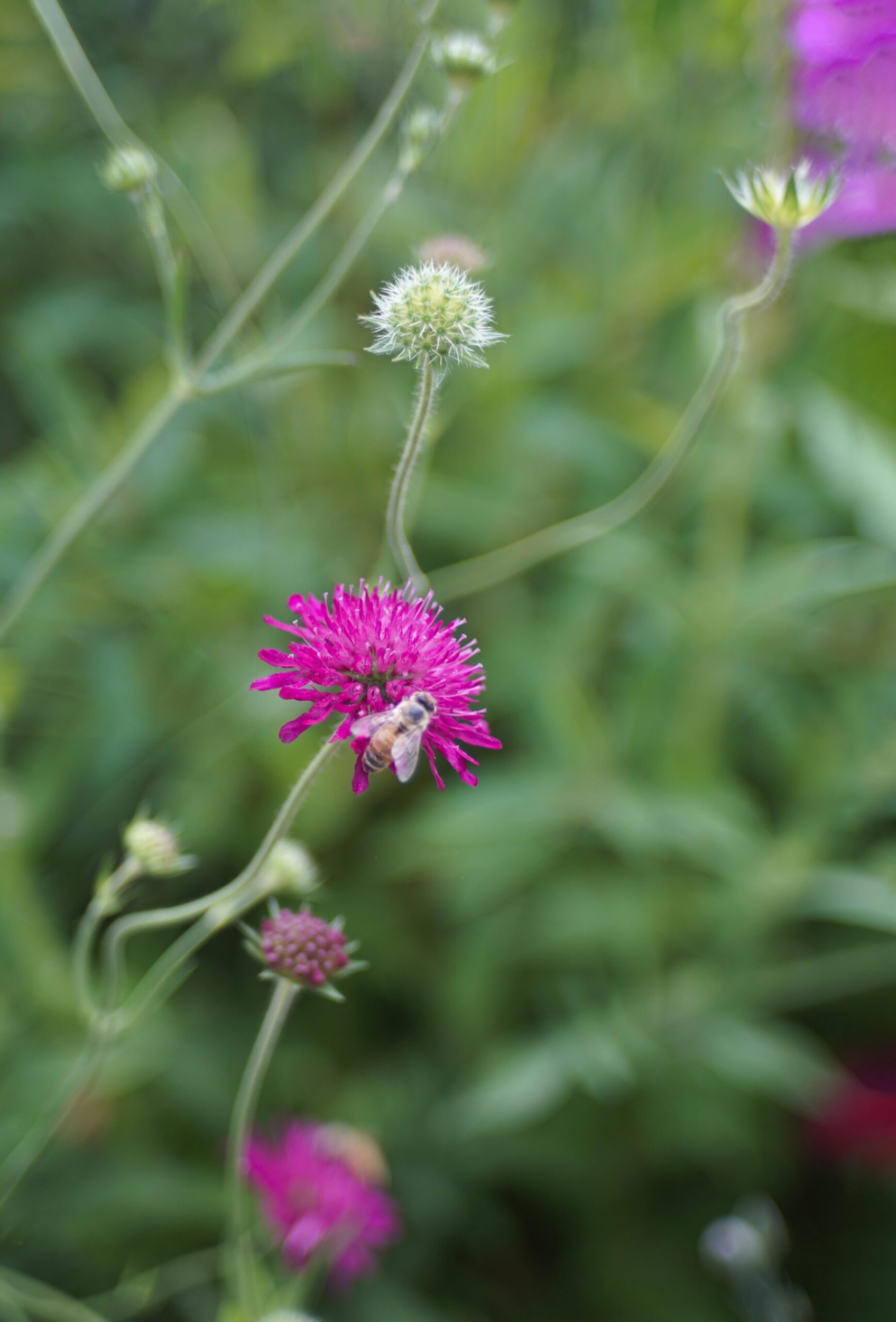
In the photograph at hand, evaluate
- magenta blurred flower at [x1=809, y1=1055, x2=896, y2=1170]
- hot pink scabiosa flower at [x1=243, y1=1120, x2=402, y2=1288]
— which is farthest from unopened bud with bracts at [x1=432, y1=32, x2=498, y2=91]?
magenta blurred flower at [x1=809, y1=1055, x2=896, y2=1170]

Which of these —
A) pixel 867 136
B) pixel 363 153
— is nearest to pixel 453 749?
pixel 363 153

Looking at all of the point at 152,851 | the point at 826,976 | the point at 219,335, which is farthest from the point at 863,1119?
the point at 219,335

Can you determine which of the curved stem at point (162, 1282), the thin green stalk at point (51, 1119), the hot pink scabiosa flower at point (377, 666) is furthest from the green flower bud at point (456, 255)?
the curved stem at point (162, 1282)

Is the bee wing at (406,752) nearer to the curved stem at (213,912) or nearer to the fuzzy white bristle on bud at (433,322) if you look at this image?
the curved stem at (213,912)

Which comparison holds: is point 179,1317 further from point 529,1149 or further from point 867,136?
point 867,136

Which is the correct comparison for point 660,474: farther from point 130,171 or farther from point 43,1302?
point 43,1302
